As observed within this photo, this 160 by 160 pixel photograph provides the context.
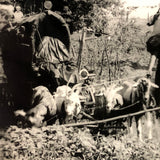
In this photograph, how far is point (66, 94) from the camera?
4.14 meters

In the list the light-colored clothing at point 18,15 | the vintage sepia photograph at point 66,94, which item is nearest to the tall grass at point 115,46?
the vintage sepia photograph at point 66,94

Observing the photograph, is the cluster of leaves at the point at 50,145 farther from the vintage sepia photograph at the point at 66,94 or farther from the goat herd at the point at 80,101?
the goat herd at the point at 80,101

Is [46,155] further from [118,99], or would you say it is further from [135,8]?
[135,8]

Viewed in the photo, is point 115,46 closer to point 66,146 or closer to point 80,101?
point 80,101

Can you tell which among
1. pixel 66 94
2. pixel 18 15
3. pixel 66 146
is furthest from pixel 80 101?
pixel 18 15

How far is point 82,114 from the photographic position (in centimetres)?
427

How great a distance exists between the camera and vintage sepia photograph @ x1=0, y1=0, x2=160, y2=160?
3.70m

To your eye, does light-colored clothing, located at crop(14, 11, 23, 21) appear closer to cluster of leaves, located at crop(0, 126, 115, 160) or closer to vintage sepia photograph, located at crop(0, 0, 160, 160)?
vintage sepia photograph, located at crop(0, 0, 160, 160)

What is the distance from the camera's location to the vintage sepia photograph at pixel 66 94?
3.70 meters

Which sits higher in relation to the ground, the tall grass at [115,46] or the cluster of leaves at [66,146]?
the tall grass at [115,46]

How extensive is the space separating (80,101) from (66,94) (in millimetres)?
190

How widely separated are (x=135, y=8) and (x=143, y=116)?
128 cm

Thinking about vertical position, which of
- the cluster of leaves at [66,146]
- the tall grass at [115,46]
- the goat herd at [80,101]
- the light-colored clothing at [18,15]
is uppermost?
the light-colored clothing at [18,15]

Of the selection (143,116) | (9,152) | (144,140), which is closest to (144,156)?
(144,140)
